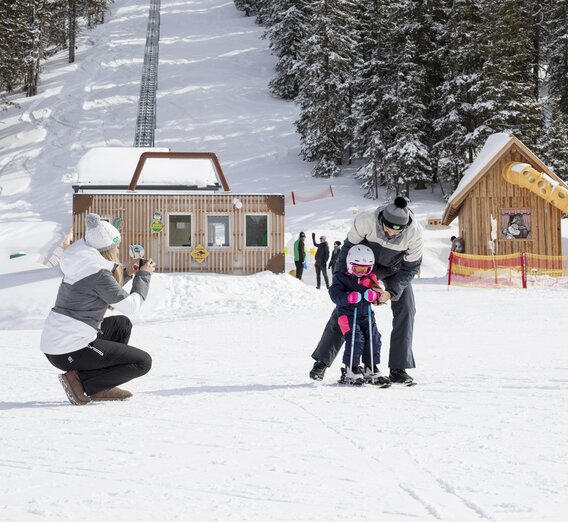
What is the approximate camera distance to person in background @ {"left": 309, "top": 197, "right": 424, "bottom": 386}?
5.64 meters

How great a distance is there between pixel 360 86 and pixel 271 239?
1987cm

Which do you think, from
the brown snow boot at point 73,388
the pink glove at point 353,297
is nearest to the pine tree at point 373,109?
the pink glove at point 353,297

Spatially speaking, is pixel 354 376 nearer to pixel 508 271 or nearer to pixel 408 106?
pixel 508 271

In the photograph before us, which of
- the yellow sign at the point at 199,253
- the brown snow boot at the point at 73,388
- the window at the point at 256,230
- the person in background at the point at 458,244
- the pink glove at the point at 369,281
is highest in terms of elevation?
the pink glove at the point at 369,281

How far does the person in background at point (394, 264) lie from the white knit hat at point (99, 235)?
1.93m

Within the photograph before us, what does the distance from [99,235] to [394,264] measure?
245 cm

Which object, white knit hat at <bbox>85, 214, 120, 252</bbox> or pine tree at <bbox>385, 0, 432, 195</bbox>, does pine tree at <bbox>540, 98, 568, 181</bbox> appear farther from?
white knit hat at <bbox>85, 214, 120, 252</bbox>

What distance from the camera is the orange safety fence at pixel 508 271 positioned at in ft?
62.0

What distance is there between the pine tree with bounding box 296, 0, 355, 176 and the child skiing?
104 feet

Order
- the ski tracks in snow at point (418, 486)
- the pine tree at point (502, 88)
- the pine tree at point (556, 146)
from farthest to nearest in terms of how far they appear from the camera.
A: the pine tree at point (556, 146)
the pine tree at point (502, 88)
the ski tracks in snow at point (418, 486)

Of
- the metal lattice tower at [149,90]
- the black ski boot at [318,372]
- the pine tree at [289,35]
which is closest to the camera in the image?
the black ski boot at [318,372]

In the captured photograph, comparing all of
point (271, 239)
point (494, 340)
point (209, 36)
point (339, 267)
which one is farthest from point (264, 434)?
point (209, 36)

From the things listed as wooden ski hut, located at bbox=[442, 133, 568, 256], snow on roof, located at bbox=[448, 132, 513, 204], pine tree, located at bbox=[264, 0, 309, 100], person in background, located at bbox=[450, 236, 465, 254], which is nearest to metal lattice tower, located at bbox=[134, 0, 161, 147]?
pine tree, located at bbox=[264, 0, 309, 100]

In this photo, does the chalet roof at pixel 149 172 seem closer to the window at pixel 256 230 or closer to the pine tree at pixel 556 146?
the window at pixel 256 230
